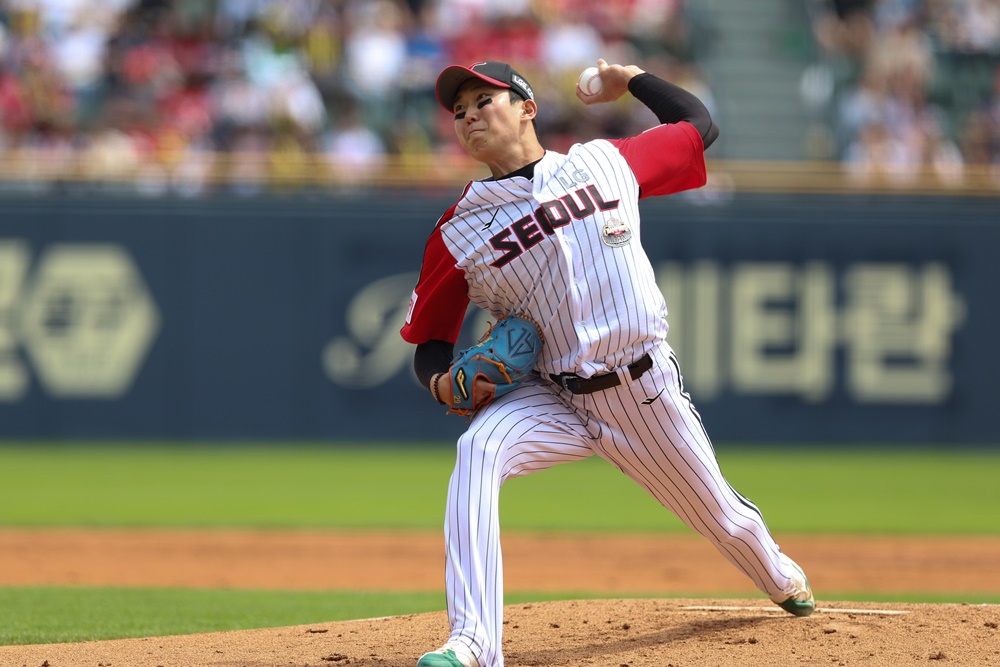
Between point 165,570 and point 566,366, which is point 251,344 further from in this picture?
point 566,366

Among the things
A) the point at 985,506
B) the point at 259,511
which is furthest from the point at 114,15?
the point at 985,506

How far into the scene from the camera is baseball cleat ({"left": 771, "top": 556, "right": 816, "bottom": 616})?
4273mm

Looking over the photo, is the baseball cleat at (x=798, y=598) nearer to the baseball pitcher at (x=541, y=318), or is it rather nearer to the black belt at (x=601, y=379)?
the baseball pitcher at (x=541, y=318)

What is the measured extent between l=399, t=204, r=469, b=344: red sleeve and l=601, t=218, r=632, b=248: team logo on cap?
0.43 m

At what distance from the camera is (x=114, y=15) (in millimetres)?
13289

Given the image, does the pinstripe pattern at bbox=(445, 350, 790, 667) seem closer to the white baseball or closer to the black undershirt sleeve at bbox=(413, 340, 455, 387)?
the black undershirt sleeve at bbox=(413, 340, 455, 387)

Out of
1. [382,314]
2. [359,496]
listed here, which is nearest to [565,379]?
[359,496]

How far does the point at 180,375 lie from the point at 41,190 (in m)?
2.05

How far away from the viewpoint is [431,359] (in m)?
3.92

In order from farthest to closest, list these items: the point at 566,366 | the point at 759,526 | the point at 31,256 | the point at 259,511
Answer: the point at 31,256 → the point at 259,511 → the point at 759,526 → the point at 566,366

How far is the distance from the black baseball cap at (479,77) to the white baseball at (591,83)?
256mm

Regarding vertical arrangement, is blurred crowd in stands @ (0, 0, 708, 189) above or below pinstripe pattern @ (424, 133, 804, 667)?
above

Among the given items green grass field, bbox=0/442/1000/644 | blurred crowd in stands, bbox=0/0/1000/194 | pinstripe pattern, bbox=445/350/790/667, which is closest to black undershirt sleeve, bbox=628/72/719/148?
pinstripe pattern, bbox=445/350/790/667

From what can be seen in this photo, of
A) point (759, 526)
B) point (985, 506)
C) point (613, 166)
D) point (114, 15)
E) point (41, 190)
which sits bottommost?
point (985, 506)
